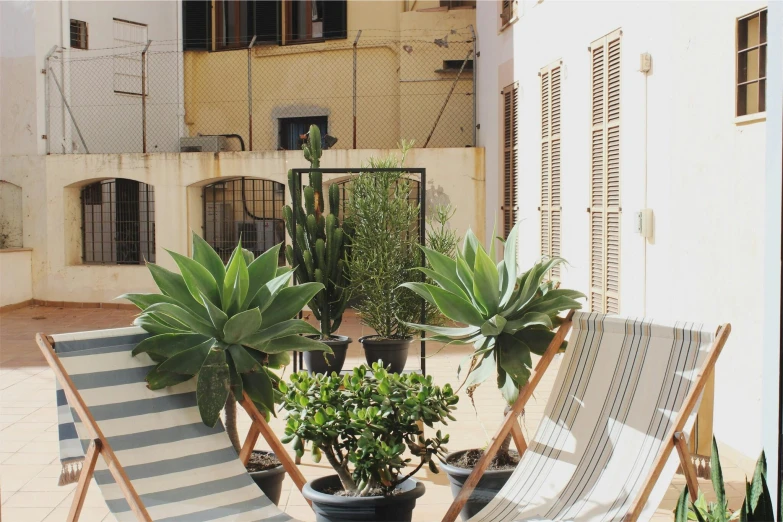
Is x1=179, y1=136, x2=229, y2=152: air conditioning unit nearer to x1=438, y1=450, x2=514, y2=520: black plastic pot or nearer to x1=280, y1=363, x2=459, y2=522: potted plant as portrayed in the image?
x1=438, y1=450, x2=514, y2=520: black plastic pot

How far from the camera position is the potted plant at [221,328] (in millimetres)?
3512

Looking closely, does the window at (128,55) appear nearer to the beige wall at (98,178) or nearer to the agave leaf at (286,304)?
the beige wall at (98,178)

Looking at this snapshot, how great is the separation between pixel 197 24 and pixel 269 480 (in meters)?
13.1

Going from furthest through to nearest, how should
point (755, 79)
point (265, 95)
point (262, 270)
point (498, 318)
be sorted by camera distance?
point (265, 95) → point (755, 79) → point (262, 270) → point (498, 318)

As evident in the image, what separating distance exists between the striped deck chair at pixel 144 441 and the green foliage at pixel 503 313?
0.91 meters

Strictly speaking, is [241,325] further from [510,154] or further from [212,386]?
[510,154]

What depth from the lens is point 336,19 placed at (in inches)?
581

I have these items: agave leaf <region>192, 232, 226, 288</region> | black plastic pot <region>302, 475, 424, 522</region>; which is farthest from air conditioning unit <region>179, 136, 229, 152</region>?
black plastic pot <region>302, 475, 424, 522</region>

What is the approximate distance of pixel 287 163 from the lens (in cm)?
1292

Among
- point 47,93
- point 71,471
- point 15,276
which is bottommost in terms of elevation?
point 71,471

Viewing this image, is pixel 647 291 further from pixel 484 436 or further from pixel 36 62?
pixel 36 62

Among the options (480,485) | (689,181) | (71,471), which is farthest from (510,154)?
A: (71,471)

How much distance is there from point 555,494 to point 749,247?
7.27 ft

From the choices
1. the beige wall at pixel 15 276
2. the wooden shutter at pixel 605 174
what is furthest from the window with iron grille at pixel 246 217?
the wooden shutter at pixel 605 174
